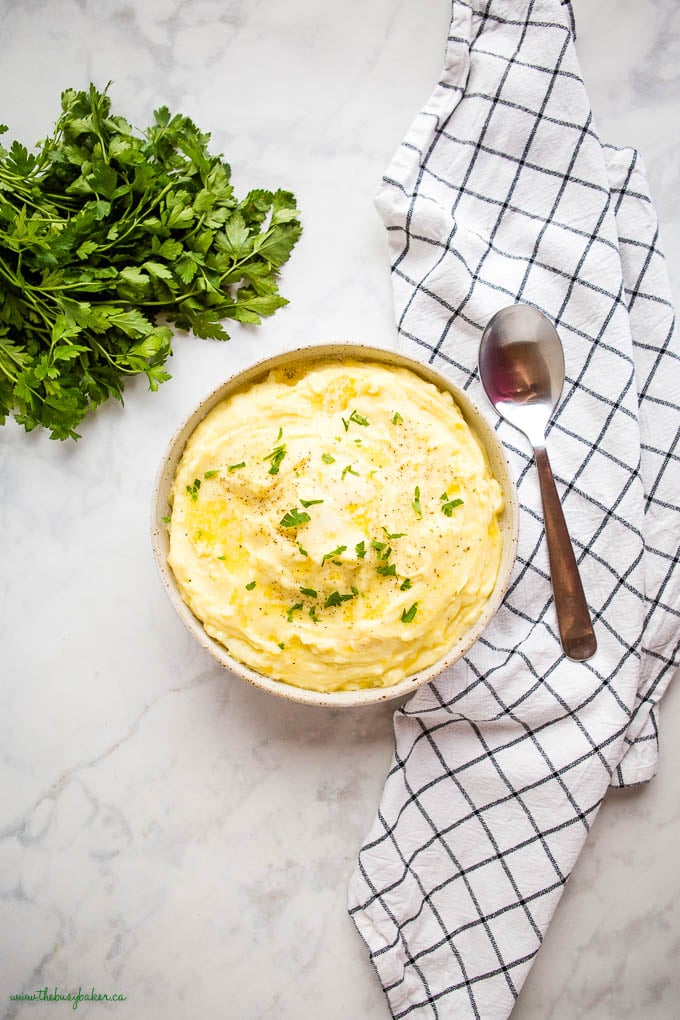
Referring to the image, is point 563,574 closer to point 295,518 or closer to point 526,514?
point 526,514

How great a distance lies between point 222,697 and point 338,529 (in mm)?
862

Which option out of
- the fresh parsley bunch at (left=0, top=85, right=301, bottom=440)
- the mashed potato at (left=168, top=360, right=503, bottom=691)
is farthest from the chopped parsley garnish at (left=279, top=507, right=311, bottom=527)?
the fresh parsley bunch at (left=0, top=85, right=301, bottom=440)

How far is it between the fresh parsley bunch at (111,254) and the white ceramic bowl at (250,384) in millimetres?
329

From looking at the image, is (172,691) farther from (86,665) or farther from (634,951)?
(634,951)

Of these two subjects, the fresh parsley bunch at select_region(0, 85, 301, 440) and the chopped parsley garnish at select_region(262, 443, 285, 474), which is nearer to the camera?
the chopped parsley garnish at select_region(262, 443, 285, 474)

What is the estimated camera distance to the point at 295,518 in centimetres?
206

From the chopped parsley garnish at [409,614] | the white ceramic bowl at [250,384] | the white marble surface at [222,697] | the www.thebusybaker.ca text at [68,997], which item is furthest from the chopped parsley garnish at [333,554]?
the www.thebusybaker.ca text at [68,997]

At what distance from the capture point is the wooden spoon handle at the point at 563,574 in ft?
7.77

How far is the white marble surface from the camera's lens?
2.56m

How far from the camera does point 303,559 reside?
6.75ft

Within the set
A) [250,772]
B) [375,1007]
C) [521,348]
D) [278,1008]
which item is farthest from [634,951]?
[521,348]

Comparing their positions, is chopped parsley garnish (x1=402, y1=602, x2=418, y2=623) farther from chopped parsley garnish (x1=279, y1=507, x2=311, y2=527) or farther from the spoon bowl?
the spoon bowl

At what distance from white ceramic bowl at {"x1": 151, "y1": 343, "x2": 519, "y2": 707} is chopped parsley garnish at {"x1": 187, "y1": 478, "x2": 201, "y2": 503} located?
95 millimetres

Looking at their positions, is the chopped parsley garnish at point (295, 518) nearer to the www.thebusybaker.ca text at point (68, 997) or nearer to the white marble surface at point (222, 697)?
the white marble surface at point (222, 697)
